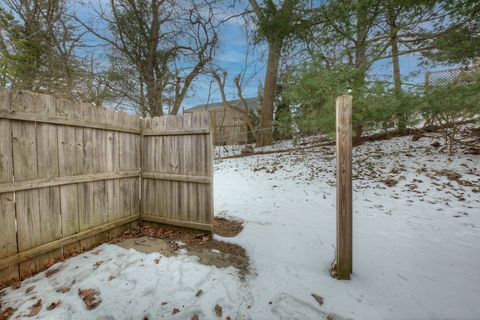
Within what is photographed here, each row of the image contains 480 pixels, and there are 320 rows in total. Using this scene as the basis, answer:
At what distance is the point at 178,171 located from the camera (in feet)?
10.4

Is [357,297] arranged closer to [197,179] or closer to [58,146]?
[197,179]

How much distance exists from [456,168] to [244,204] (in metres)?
4.95

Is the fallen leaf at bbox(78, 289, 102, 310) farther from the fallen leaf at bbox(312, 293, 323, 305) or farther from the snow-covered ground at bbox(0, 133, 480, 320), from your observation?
the fallen leaf at bbox(312, 293, 323, 305)

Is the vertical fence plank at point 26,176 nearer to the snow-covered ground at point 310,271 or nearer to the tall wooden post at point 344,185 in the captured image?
the snow-covered ground at point 310,271

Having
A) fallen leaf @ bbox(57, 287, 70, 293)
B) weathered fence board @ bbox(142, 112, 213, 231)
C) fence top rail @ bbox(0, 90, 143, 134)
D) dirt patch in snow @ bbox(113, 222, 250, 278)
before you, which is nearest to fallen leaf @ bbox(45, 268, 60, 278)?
fallen leaf @ bbox(57, 287, 70, 293)

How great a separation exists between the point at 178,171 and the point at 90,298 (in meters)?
1.70

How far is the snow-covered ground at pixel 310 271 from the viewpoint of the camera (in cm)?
179

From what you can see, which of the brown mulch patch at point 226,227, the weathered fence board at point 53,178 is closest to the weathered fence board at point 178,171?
the brown mulch patch at point 226,227

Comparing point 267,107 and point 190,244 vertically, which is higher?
point 267,107

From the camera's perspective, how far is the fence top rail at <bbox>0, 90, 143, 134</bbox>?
2053 millimetres

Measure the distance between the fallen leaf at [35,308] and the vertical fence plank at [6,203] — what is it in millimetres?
546

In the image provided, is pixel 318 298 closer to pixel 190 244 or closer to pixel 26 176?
pixel 190 244

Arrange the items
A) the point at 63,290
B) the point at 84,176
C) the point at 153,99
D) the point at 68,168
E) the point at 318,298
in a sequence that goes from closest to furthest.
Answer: the point at 318,298 → the point at 63,290 → the point at 68,168 → the point at 84,176 → the point at 153,99

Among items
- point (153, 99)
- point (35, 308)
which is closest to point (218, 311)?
point (35, 308)
